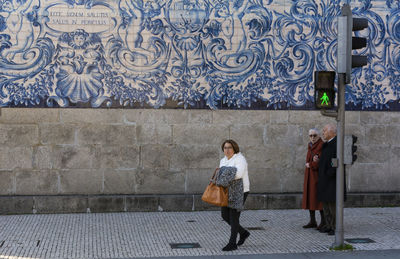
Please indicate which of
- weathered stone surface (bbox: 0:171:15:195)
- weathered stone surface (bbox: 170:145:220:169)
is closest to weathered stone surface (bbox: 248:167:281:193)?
weathered stone surface (bbox: 170:145:220:169)

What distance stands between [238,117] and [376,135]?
2.70 metres

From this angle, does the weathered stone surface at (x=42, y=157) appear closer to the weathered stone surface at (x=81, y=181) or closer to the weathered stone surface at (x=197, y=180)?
the weathered stone surface at (x=81, y=181)

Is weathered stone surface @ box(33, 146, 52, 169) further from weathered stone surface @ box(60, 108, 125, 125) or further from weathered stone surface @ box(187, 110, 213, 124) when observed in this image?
weathered stone surface @ box(187, 110, 213, 124)

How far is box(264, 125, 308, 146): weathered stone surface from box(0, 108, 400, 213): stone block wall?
0.02 meters

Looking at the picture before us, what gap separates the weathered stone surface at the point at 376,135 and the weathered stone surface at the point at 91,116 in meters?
4.66

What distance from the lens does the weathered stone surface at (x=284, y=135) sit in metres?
12.5

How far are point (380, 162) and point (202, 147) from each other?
135 inches

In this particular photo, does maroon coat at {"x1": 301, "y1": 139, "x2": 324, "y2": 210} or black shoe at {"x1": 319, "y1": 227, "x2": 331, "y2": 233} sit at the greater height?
maroon coat at {"x1": 301, "y1": 139, "x2": 324, "y2": 210}

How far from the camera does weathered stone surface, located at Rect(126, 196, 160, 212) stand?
11.9m

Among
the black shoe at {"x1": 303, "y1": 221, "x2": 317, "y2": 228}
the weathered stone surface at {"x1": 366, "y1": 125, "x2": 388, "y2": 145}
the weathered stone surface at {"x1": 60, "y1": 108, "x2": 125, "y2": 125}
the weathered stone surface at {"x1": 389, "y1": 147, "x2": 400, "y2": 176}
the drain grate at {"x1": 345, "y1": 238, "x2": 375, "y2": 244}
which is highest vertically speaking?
the weathered stone surface at {"x1": 60, "y1": 108, "x2": 125, "y2": 125}

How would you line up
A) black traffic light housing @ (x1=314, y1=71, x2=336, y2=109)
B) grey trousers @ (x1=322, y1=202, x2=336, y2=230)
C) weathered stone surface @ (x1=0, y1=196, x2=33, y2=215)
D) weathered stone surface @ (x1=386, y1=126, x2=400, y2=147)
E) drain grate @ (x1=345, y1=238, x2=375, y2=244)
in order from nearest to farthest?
black traffic light housing @ (x1=314, y1=71, x2=336, y2=109) < drain grate @ (x1=345, y1=238, x2=375, y2=244) < grey trousers @ (x1=322, y1=202, x2=336, y2=230) < weathered stone surface @ (x1=0, y1=196, x2=33, y2=215) < weathered stone surface @ (x1=386, y1=126, x2=400, y2=147)

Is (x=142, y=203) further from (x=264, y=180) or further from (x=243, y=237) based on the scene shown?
(x=243, y=237)

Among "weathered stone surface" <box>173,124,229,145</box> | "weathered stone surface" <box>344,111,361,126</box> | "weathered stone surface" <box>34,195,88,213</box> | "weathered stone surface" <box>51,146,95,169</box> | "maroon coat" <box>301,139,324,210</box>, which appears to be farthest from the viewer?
"weathered stone surface" <box>344,111,361,126</box>

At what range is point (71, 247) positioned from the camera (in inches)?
354
